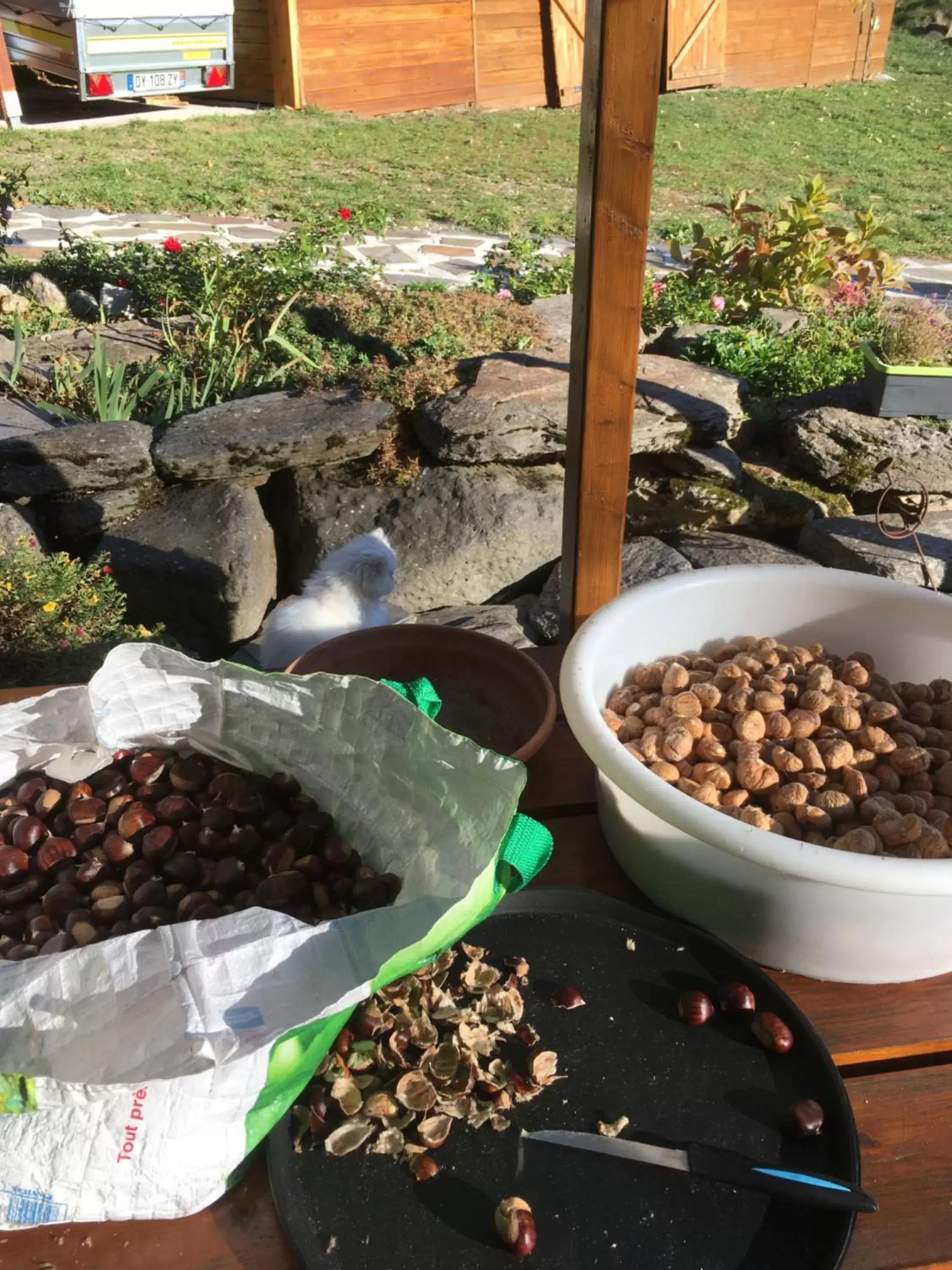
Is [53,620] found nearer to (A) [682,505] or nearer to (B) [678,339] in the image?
(A) [682,505]

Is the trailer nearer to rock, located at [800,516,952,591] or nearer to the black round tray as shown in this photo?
rock, located at [800,516,952,591]

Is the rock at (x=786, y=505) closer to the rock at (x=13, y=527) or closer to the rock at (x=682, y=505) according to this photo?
the rock at (x=682, y=505)

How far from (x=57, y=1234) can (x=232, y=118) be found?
11888mm

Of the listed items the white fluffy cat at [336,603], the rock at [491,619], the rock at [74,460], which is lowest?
the rock at [491,619]

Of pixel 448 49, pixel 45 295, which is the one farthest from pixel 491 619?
pixel 448 49

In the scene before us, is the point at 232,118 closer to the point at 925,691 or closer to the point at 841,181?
the point at 841,181

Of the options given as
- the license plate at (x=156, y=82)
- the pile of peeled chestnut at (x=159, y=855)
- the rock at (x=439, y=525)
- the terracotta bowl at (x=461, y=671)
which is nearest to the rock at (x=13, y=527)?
the rock at (x=439, y=525)

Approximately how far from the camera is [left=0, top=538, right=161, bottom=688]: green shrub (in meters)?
2.82

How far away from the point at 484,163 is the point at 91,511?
7.69 m

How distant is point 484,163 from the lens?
9789 millimetres

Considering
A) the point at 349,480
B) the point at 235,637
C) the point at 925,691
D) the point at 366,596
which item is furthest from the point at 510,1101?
the point at 349,480

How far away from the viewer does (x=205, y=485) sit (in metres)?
3.56

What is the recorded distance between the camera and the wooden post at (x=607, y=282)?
134cm

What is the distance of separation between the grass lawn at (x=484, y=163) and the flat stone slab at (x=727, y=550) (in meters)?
4.78
